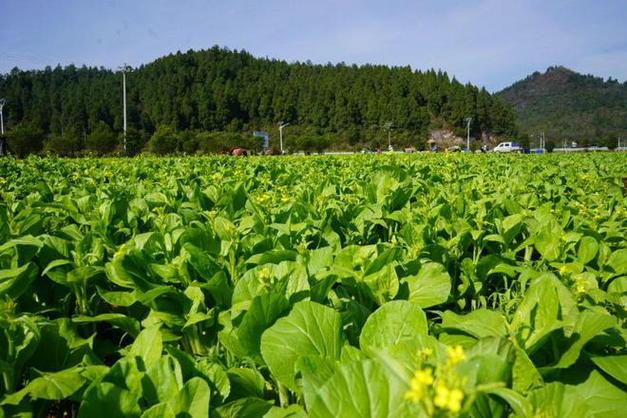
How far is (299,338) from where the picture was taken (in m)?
1.11

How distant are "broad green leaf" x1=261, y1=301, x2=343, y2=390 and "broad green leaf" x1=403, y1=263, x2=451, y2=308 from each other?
499mm

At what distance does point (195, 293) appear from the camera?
5.20ft

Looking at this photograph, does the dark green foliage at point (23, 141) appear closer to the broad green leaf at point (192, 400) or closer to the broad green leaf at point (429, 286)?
the broad green leaf at point (429, 286)

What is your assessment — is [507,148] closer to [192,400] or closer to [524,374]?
[524,374]

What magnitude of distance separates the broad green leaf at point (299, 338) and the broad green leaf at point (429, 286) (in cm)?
50

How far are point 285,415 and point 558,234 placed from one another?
5.75 feet

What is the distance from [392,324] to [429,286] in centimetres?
48

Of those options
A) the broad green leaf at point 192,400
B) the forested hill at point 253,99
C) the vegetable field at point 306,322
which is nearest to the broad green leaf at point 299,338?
the vegetable field at point 306,322

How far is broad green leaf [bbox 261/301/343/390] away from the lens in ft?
3.62

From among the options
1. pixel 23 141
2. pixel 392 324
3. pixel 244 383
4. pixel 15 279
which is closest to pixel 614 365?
pixel 392 324

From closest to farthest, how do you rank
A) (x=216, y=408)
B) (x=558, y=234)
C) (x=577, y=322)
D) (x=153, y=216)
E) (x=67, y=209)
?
(x=216, y=408), (x=577, y=322), (x=558, y=234), (x=153, y=216), (x=67, y=209)

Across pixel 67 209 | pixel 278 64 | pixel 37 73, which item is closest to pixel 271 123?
pixel 278 64

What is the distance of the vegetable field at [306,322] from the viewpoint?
0.86m

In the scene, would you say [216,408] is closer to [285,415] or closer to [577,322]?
[285,415]
